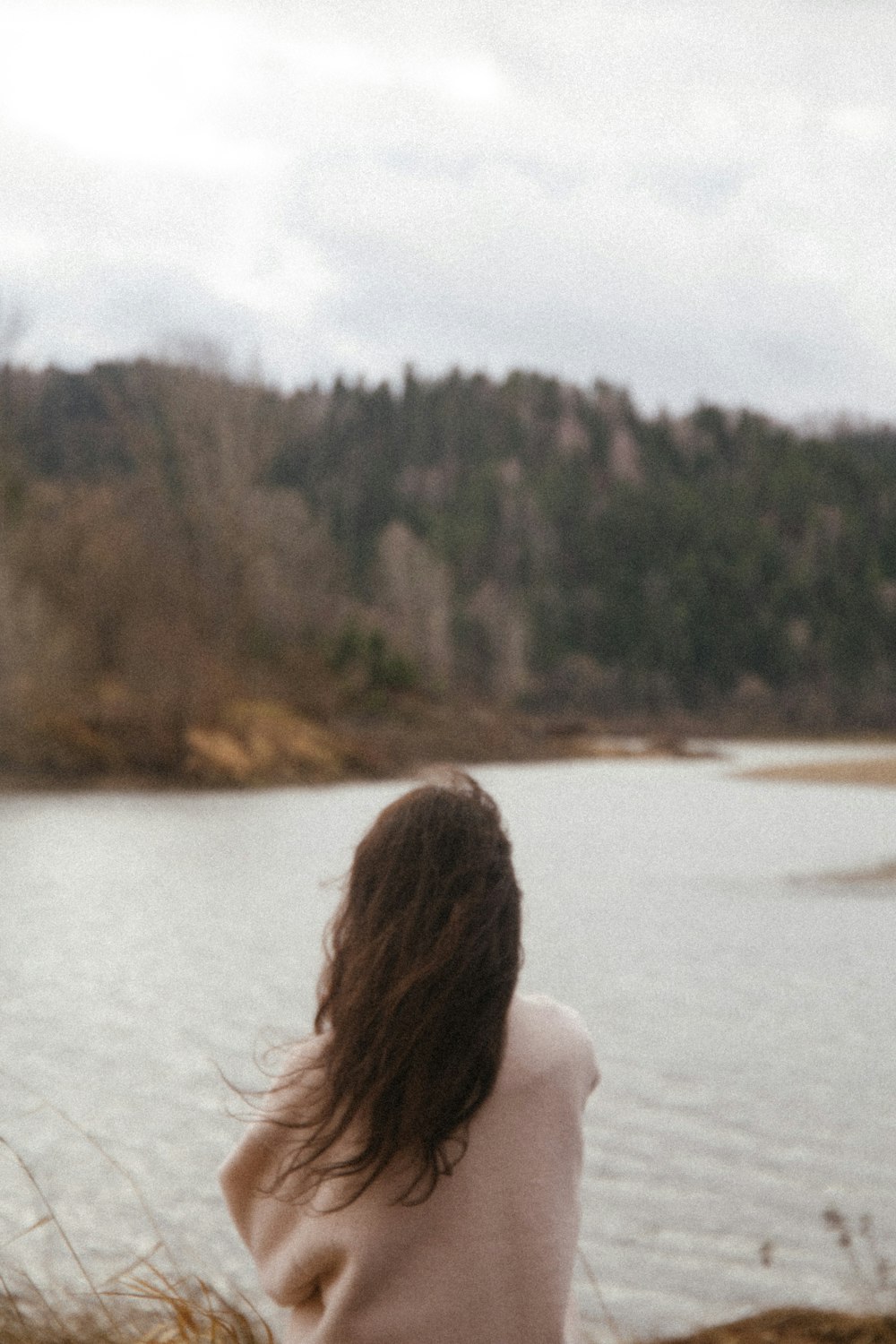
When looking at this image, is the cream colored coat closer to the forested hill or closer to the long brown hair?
the long brown hair

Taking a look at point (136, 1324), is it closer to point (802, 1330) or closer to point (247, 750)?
point (802, 1330)

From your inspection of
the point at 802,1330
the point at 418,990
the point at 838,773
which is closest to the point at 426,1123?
the point at 418,990

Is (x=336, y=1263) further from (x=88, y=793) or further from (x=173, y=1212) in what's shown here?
(x=88, y=793)

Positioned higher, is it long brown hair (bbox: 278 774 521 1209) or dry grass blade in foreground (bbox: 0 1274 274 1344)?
long brown hair (bbox: 278 774 521 1209)

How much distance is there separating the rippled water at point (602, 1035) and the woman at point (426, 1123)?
1.36ft

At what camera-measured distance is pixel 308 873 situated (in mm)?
13156

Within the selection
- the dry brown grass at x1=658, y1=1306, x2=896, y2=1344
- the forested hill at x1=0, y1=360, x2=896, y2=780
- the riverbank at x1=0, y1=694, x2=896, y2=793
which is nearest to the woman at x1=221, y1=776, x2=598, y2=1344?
the dry brown grass at x1=658, y1=1306, x2=896, y2=1344

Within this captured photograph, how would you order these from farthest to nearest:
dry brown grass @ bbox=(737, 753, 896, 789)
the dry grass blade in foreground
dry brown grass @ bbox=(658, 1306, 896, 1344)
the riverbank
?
dry brown grass @ bbox=(737, 753, 896, 789) < the riverbank < dry brown grass @ bbox=(658, 1306, 896, 1344) < the dry grass blade in foreground

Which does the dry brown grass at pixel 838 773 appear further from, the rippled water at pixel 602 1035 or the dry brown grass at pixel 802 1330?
the dry brown grass at pixel 802 1330

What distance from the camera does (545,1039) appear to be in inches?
66.7

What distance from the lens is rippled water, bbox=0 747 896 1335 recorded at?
4.25m

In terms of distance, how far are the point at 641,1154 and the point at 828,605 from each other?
83.8m

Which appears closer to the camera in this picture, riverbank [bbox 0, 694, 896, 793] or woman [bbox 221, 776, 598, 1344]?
woman [bbox 221, 776, 598, 1344]

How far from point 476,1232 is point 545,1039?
0.77 feet
